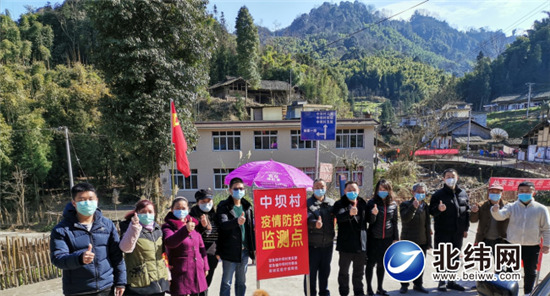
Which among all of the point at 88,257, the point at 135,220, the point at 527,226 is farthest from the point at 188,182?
the point at 527,226

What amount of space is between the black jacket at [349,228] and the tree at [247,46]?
3299 centimetres

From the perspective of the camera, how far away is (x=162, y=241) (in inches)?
126

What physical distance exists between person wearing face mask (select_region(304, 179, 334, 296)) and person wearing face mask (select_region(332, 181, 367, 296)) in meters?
0.13

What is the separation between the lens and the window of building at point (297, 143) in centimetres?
1961

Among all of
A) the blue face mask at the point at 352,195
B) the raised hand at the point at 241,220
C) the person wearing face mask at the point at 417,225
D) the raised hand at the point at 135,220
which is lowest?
the person wearing face mask at the point at 417,225

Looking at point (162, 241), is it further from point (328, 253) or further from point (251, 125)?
point (251, 125)

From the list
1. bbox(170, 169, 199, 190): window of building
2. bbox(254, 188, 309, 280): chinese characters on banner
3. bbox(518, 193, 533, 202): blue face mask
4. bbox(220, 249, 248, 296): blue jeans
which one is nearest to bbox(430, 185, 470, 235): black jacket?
bbox(518, 193, 533, 202): blue face mask

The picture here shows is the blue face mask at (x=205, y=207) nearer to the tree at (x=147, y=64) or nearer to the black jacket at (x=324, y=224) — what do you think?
the black jacket at (x=324, y=224)

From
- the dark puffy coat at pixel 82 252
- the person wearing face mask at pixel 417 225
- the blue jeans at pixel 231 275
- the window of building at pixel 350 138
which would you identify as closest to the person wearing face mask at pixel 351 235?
the person wearing face mask at pixel 417 225

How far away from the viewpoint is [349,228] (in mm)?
4066

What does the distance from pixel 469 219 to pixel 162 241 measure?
177 inches

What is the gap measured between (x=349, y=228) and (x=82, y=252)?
3128mm

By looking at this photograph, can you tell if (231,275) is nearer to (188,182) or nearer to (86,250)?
(86,250)

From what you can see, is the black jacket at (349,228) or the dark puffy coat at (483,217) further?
the dark puffy coat at (483,217)
